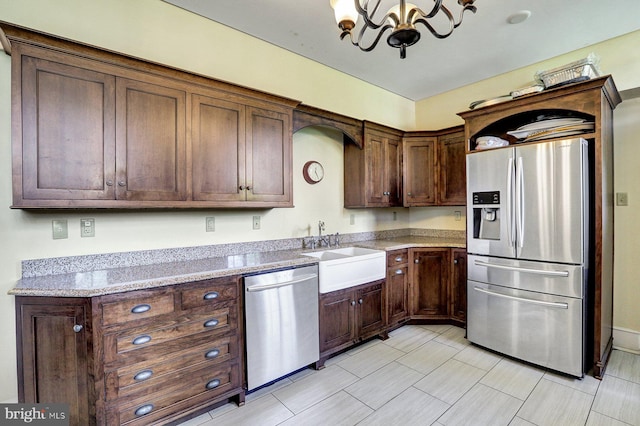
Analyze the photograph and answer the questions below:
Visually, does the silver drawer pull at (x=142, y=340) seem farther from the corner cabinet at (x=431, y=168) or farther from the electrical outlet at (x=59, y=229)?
the corner cabinet at (x=431, y=168)

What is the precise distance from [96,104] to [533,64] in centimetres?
405

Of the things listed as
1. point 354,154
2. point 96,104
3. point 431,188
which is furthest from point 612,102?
point 96,104

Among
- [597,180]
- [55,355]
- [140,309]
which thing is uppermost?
[597,180]

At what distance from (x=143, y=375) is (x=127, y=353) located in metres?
0.17

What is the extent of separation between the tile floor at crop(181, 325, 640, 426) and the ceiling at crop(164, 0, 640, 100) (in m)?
2.91

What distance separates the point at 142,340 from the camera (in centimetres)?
167

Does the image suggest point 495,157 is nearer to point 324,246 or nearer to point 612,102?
point 612,102

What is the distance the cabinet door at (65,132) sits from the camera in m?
1.55

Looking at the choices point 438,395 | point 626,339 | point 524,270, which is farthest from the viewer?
point 626,339

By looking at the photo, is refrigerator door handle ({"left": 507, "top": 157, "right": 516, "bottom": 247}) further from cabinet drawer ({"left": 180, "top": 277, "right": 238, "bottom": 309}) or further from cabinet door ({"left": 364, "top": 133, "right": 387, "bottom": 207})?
cabinet drawer ({"left": 180, "top": 277, "right": 238, "bottom": 309})

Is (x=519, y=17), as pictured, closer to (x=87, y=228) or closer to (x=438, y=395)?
(x=438, y=395)

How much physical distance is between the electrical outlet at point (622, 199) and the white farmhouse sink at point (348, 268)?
2.27 m

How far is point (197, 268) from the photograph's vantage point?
199cm

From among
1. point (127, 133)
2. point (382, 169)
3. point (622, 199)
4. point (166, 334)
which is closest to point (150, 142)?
point (127, 133)
